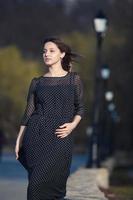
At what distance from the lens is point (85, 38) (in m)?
85.2

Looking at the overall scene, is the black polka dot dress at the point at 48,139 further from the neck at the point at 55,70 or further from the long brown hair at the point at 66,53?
the long brown hair at the point at 66,53

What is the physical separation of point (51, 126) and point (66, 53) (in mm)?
701

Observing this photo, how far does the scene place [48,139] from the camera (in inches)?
283

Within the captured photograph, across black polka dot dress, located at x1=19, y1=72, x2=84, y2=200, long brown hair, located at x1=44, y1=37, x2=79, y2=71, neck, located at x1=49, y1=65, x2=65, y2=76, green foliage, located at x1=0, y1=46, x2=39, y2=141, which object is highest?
long brown hair, located at x1=44, y1=37, x2=79, y2=71

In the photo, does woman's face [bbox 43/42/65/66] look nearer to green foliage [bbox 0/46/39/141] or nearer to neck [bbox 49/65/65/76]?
neck [bbox 49/65/65/76]

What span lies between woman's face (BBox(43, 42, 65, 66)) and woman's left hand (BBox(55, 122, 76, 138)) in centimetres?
59

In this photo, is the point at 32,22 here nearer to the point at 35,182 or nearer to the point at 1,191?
the point at 1,191

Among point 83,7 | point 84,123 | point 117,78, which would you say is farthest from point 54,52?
point 83,7

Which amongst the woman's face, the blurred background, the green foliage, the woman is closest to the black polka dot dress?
the woman

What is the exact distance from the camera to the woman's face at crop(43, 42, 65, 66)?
7.36 meters

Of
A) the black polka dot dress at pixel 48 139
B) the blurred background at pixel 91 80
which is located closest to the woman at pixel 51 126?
the black polka dot dress at pixel 48 139

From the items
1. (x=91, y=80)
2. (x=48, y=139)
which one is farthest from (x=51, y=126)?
(x=91, y=80)

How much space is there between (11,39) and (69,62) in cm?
8650

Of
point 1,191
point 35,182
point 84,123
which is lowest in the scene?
point 84,123
